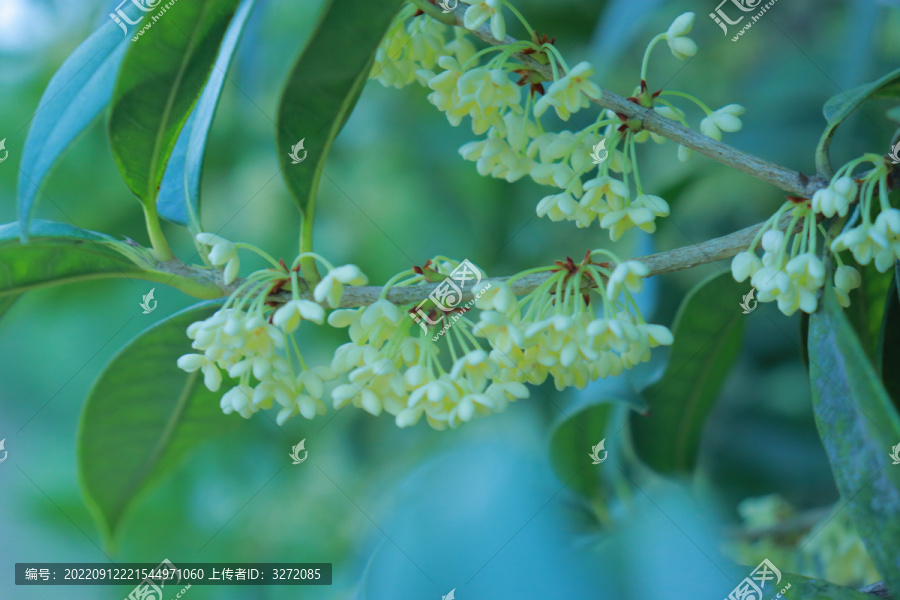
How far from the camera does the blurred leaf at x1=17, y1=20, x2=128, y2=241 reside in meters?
0.70

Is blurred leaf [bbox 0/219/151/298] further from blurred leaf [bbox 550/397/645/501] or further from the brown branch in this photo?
blurred leaf [bbox 550/397/645/501]

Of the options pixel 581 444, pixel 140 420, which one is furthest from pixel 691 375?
pixel 140 420

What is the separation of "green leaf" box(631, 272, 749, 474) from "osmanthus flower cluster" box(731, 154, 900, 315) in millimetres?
303

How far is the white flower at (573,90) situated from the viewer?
708mm

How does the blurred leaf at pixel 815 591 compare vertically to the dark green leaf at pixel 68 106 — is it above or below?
below

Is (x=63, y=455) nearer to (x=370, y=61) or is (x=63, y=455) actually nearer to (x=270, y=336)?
(x=270, y=336)

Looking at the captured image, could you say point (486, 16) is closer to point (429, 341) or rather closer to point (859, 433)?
point (429, 341)

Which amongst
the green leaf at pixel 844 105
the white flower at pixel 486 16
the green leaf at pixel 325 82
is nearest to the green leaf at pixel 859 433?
the green leaf at pixel 844 105

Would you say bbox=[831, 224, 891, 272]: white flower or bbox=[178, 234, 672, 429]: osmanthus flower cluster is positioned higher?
bbox=[831, 224, 891, 272]: white flower

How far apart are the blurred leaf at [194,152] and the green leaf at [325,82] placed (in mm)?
90

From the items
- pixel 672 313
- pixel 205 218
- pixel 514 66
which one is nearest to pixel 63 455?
pixel 205 218

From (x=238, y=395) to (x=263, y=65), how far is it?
1434 millimetres

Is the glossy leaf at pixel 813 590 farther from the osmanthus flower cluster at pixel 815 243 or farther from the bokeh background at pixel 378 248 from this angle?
the bokeh background at pixel 378 248

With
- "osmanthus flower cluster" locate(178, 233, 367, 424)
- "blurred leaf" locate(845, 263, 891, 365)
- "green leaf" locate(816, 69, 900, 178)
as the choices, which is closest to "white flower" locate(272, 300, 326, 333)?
"osmanthus flower cluster" locate(178, 233, 367, 424)
